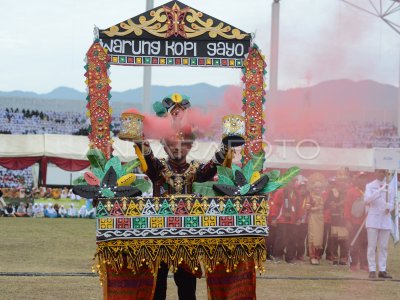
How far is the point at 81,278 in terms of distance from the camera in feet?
39.4

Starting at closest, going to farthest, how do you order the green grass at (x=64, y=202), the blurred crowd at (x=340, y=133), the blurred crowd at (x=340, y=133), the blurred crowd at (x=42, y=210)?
the blurred crowd at (x=340, y=133)
the blurred crowd at (x=340, y=133)
the blurred crowd at (x=42, y=210)
the green grass at (x=64, y=202)

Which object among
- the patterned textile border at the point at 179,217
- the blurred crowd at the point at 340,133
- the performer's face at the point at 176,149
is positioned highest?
the blurred crowd at the point at 340,133

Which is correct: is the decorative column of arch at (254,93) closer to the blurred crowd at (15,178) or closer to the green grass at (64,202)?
the green grass at (64,202)

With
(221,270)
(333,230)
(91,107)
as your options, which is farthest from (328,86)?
(333,230)

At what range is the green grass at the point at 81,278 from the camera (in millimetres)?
10672

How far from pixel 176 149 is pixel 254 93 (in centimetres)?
130

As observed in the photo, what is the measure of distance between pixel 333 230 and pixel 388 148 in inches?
103

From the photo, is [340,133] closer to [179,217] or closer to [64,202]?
[179,217]

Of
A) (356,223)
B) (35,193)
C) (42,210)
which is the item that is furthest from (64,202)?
(356,223)

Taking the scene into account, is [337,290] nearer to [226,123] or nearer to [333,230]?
[333,230]

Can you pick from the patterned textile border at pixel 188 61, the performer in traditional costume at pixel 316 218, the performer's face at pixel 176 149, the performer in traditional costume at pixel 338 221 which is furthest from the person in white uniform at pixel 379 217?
the performer's face at pixel 176 149

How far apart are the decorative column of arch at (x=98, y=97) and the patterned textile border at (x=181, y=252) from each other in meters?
1.56

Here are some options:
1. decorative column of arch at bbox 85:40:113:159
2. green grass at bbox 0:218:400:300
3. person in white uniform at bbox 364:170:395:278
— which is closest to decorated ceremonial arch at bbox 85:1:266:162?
decorative column of arch at bbox 85:40:113:159

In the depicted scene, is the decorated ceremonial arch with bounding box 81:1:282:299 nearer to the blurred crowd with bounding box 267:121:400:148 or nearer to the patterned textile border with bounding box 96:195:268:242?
the patterned textile border with bounding box 96:195:268:242
